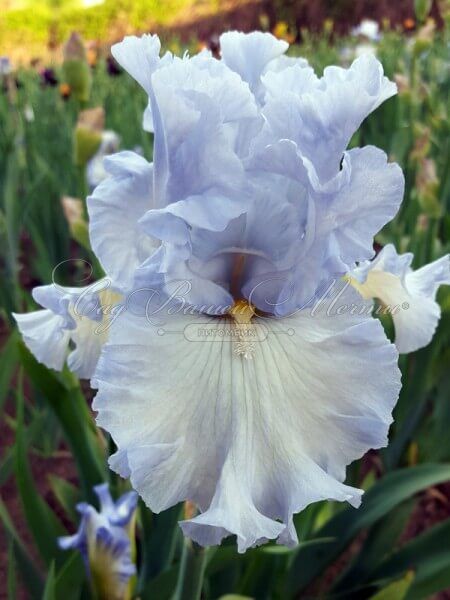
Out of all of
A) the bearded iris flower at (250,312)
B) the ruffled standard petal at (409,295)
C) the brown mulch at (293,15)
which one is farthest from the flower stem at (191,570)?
the brown mulch at (293,15)

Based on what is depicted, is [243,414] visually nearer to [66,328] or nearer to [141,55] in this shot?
[66,328]

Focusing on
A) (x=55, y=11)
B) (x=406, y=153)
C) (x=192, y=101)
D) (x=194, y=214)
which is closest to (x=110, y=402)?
(x=194, y=214)

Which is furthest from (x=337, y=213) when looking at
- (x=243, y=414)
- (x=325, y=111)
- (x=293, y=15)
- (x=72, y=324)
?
(x=293, y=15)

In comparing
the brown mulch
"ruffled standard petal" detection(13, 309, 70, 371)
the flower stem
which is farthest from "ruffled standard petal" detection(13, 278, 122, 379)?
the brown mulch

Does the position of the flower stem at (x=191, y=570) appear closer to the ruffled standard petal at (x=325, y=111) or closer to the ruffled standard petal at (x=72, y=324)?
the ruffled standard petal at (x=72, y=324)

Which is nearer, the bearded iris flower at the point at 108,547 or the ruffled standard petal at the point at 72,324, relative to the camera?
the ruffled standard petal at the point at 72,324

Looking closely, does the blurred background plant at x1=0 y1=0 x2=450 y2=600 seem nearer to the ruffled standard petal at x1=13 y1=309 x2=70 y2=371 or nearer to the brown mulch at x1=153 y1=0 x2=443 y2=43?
the ruffled standard petal at x1=13 y1=309 x2=70 y2=371

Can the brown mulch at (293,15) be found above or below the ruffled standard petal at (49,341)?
below

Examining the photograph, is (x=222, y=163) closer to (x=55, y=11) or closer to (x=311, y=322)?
(x=311, y=322)
